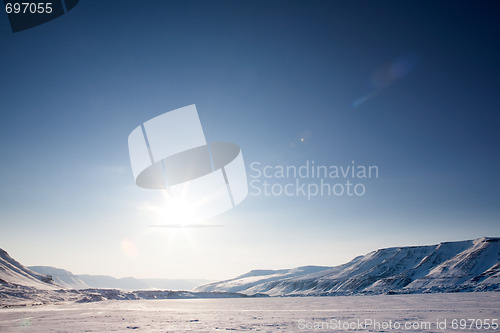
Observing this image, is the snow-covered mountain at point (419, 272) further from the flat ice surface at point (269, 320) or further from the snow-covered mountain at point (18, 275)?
the snow-covered mountain at point (18, 275)

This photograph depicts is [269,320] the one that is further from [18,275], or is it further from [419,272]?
[419,272]

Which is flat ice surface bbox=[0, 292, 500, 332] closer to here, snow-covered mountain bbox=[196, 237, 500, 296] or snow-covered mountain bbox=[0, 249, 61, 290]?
snow-covered mountain bbox=[0, 249, 61, 290]

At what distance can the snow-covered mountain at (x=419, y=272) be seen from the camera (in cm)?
10012

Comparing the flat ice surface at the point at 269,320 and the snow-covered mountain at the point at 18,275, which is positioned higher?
the flat ice surface at the point at 269,320

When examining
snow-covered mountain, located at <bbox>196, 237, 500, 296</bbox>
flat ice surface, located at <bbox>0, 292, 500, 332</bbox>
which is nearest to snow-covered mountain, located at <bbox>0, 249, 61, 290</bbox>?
flat ice surface, located at <bbox>0, 292, 500, 332</bbox>

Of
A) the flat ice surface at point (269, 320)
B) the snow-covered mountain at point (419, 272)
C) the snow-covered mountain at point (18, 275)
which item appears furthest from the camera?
the snow-covered mountain at point (419, 272)

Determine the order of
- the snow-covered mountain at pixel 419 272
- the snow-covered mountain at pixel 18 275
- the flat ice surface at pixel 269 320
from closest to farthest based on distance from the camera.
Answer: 1. the flat ice surface at pixel 269 320
2. the snow-covered mountain at pixel 18 275
3. the snow-covered mountain at pixel 419 272

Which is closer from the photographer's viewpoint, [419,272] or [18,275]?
[18,275]

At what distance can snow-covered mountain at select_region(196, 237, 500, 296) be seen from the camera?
10012cm

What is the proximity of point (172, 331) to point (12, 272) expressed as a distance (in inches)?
4521

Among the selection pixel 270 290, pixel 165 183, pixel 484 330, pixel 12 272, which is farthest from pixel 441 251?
pixel 12 272

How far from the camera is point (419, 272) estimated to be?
425 feet

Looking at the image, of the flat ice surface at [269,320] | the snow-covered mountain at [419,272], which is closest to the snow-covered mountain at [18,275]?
the flat ice surface at [269,320]

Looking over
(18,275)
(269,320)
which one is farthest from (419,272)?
(18,275)
